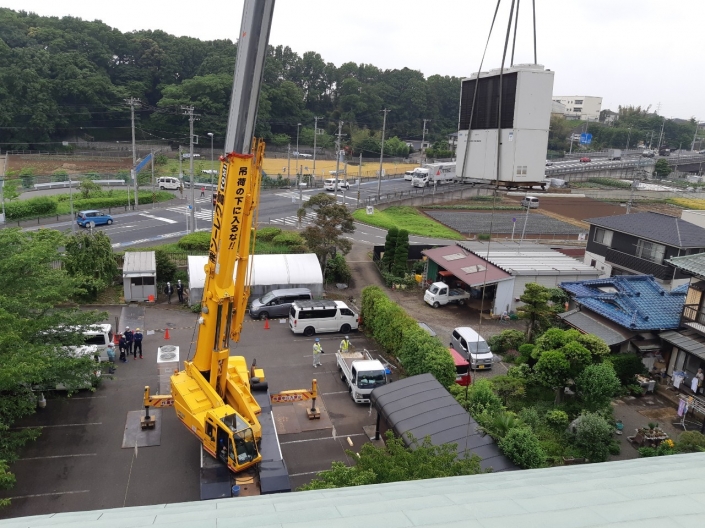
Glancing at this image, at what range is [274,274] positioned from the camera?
80.8 feet

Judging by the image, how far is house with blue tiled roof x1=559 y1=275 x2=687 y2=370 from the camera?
18672 millimetres

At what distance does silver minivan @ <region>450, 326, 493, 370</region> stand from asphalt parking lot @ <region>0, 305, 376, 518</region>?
4.87 metres

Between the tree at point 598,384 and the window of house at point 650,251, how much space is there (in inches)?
404

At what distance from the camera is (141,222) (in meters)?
38.6

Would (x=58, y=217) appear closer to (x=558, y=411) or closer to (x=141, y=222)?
(x=141, y=222)

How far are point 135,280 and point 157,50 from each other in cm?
6496

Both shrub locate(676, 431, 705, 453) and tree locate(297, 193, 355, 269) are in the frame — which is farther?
tree locate(297, 193, 355, 269)

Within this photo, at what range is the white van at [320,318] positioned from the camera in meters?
21.3

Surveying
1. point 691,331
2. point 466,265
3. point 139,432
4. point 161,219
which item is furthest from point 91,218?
point 691,331

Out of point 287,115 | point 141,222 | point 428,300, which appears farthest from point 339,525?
point 287,115

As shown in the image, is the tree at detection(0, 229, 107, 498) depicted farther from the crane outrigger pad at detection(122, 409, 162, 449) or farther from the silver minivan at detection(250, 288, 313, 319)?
the silver minivan at detection(250, 288, 313, 319)

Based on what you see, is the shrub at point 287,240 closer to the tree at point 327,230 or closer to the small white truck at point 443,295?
the tree at point 327,230

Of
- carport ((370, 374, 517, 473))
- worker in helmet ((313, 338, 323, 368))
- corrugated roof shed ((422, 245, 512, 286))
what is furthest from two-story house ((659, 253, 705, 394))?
worker in helmet ((313, 338, 323, 368))

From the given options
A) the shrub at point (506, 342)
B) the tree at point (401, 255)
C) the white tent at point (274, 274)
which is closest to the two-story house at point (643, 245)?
the shrub at point (506, 342)
